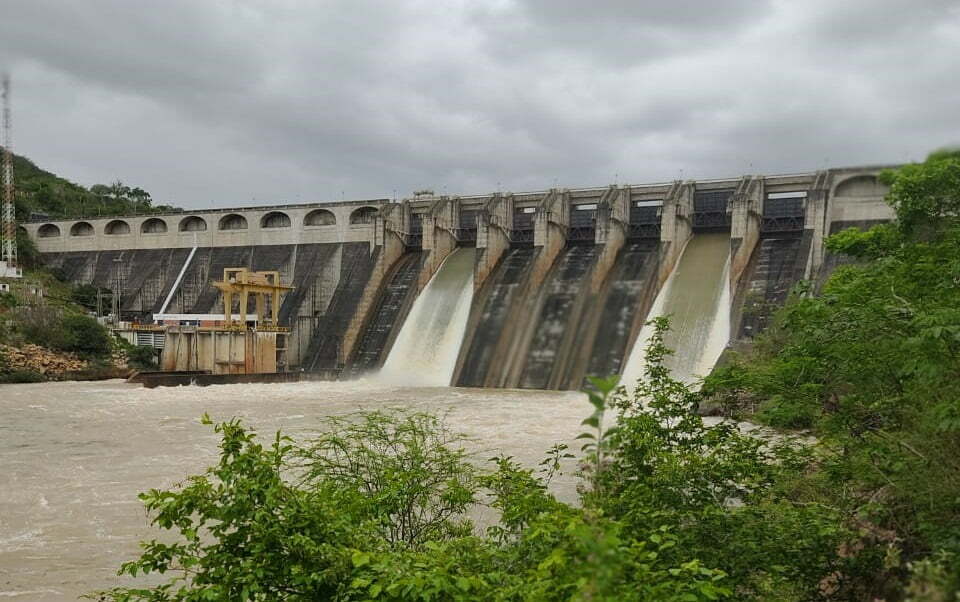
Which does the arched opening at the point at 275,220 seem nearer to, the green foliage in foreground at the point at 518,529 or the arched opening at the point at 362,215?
the arched opening at the point at 362,215

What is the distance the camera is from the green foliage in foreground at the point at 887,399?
11.7 ft

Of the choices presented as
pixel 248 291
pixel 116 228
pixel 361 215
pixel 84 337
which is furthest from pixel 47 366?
pixel 116 228

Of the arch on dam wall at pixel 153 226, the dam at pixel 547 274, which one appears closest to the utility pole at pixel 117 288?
the arch on dam wall at pixel 153 226

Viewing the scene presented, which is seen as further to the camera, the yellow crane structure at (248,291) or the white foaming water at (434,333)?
the yellow crane structure at (248,291)

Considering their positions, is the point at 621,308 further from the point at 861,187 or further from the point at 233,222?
the point at 233,222

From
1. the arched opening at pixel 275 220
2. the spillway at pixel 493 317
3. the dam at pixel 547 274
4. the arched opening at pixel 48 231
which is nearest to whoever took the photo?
the dam at pixel 547 274

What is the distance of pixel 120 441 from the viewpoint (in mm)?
13883

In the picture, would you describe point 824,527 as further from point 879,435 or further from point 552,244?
point 552,244

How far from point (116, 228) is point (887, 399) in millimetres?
42239

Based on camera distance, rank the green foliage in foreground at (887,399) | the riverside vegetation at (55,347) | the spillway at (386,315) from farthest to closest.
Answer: the riverside vegetation at (55,347) → the spillway at (386,315) → the green foliage in foreground at (887,399)

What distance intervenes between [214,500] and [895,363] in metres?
3.85

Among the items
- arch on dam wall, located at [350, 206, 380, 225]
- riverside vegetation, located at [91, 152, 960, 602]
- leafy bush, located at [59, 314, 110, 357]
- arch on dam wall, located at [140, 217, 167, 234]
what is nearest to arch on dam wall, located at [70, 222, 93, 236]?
arch on dam wall, located at [140, 217, 167, 234]

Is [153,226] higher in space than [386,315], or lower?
higher

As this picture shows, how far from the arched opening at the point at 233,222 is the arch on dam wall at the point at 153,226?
3.72 metres
